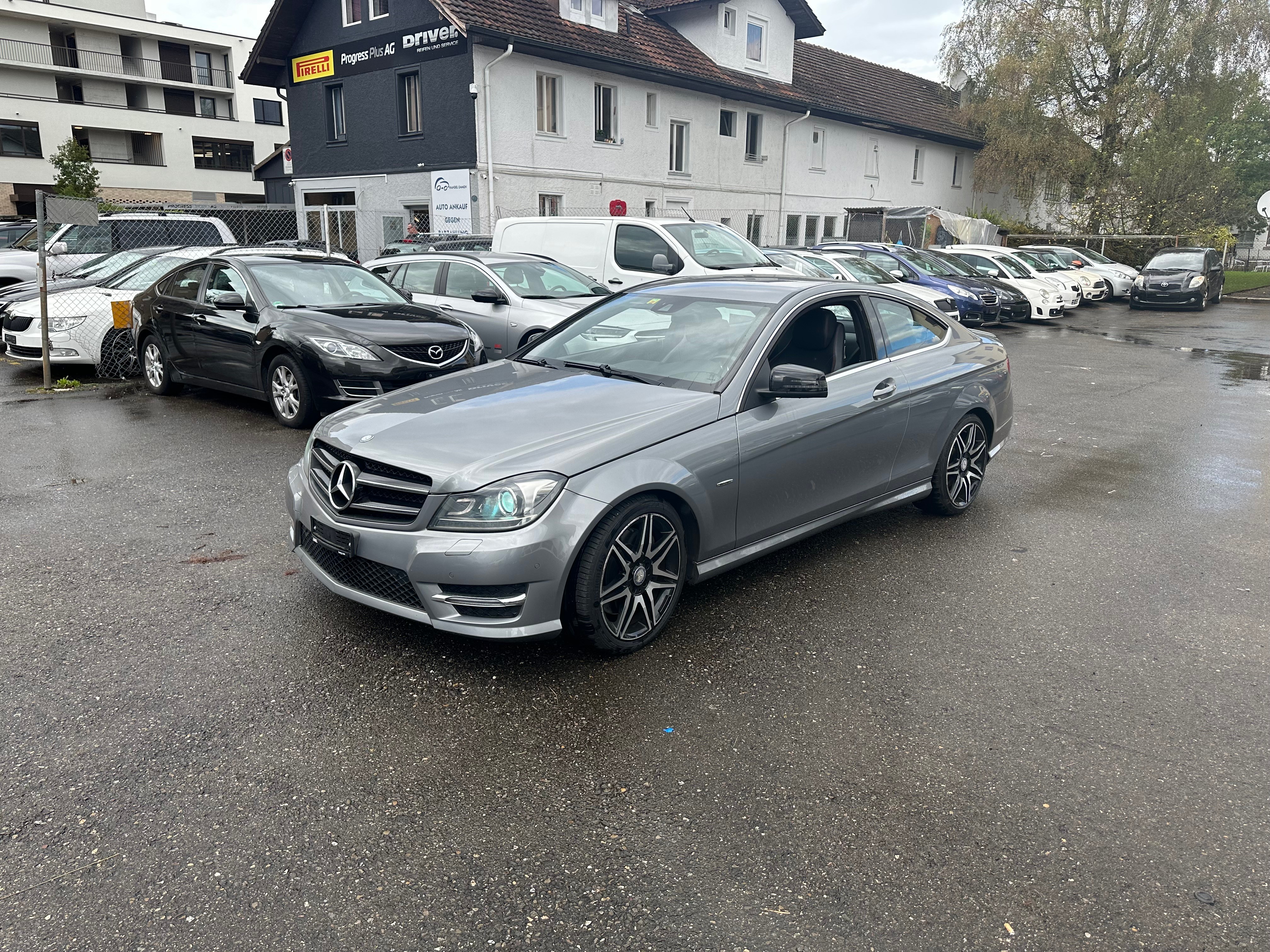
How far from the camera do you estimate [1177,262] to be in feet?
88.7

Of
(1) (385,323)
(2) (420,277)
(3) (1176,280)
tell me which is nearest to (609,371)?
(1) (385,323)

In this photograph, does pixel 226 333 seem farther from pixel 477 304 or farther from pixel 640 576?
pixel 640 576

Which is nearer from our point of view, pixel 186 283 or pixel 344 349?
pixel 344 349

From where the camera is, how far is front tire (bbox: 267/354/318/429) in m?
8.41

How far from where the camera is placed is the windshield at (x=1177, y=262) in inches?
1044

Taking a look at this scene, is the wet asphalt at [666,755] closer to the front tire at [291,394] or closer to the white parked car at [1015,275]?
the front tire at [291,394]

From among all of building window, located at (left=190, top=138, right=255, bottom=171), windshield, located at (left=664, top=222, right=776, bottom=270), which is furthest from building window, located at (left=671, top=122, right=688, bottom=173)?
building window, located at (left=190, top=138, right=255, bottom=171)

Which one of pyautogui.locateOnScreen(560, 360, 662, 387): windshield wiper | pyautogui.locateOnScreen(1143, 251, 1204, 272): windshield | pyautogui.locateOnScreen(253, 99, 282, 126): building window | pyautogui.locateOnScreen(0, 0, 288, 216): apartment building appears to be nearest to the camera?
pyautogui.locateOnScreen(560, 360, 662, 387): windshield wiper

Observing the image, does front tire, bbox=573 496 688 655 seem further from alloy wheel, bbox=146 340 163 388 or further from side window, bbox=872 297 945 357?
alloy wheel, bbox=146 340 163 388

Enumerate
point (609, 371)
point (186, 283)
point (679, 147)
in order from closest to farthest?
point (609, 371)
point (186, 283)
point (679, 147)

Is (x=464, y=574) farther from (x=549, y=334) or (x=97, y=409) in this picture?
(x=97, y=409)

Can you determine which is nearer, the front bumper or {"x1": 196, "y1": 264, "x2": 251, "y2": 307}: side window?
the front bumper

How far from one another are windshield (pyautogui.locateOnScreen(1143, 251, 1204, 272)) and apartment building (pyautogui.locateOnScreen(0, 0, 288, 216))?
43.9 meters

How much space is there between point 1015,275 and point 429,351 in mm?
19416
